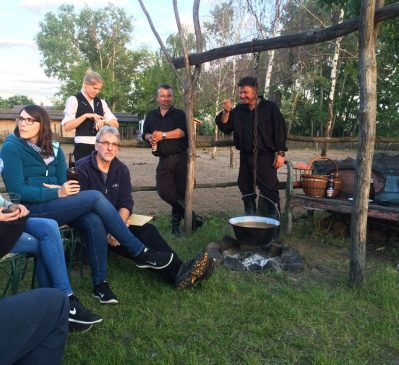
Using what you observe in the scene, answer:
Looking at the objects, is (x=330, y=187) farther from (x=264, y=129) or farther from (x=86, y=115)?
(x=86, y=115)

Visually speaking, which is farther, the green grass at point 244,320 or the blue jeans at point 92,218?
the blue jeans at point 92,218

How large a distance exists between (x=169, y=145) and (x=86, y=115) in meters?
1.01

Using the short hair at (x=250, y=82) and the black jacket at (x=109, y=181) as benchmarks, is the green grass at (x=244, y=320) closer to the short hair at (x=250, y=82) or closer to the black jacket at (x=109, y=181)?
the black jacket at (x=109, y=181)

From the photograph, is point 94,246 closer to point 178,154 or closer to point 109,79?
point 178,154

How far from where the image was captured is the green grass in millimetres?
2605

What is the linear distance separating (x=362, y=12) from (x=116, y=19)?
50417 millimetres

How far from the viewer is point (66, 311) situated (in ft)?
5.58

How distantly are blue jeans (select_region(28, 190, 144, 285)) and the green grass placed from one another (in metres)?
0.34

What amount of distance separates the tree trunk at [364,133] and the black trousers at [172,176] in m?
2.26

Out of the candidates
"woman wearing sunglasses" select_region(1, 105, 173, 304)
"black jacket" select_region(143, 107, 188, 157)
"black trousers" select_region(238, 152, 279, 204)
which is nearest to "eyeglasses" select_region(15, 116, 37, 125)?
"woman wearing sunglasses" select_region(1, 105, 173, 304)

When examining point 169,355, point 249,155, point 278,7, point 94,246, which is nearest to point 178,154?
point 249,155

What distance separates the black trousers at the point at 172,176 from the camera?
17.1 feet

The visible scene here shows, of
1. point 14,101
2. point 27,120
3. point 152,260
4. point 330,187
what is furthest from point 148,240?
point 14,101

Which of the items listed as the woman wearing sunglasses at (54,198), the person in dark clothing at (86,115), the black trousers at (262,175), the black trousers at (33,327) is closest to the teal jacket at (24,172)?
the woman wearing sunglasses at (54,198)
